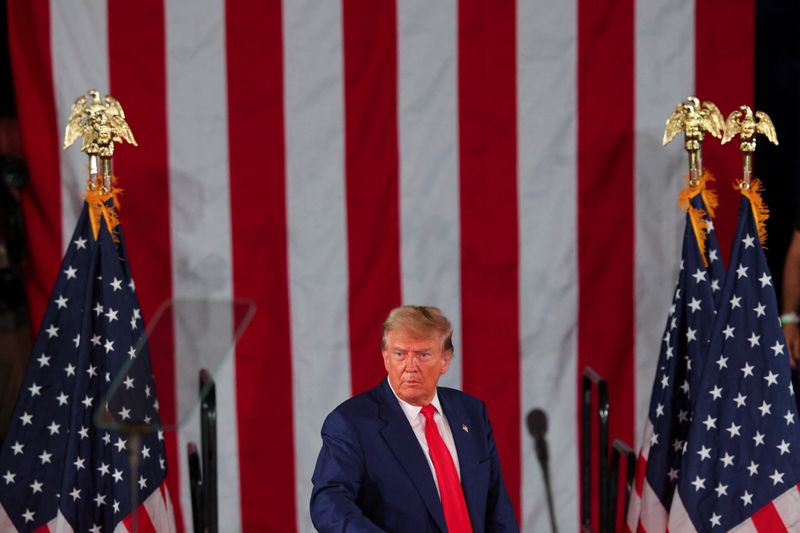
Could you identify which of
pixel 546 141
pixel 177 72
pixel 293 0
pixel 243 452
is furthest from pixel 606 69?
pixel 243 452

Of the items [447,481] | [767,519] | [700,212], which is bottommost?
[767,519]

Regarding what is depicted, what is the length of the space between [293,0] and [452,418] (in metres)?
2.09

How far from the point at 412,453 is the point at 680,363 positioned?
1.37 metres

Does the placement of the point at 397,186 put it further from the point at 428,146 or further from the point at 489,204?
the point at 489,204

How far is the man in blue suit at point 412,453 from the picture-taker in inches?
125

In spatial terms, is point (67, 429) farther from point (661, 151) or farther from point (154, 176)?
point (661, 151)

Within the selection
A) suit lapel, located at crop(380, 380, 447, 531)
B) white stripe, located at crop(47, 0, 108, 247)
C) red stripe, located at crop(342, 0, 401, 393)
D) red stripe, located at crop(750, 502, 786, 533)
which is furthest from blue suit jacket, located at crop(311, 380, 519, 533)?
white stripe, located at crop(47, 0, 108, 247)

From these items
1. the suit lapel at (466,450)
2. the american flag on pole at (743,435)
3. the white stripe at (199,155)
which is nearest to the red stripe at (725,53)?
the american flag on pole at (743,435)

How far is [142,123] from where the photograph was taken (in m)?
4.50

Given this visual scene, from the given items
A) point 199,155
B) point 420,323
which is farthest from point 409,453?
point 199,155

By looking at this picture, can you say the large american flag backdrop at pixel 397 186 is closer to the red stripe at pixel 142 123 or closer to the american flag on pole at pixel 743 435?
the red stripe at pixel 142 123

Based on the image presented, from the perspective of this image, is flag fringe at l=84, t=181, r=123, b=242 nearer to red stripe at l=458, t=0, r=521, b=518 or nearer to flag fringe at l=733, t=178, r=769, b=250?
red stripe at l=458, t=0, r=521, b=518

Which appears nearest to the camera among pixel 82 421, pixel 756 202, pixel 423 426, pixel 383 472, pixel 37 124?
pixel 383 472

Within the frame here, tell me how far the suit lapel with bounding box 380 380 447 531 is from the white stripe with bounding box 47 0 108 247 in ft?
6.27
